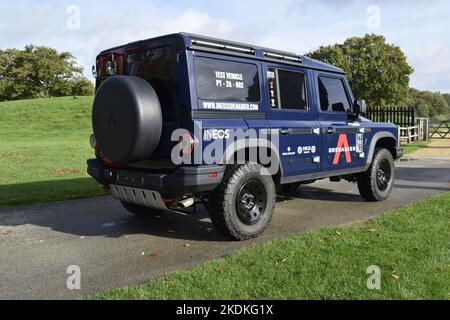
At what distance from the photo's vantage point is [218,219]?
4902 millimetres

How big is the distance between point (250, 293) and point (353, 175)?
14.6ft

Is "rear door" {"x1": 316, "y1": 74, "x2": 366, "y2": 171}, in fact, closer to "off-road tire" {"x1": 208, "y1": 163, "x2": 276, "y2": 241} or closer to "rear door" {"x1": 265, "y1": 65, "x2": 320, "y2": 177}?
"rear door" {"x1": 265, "y1": 65, "x2": 320, "y2": 177}

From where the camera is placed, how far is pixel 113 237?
5.38 meters

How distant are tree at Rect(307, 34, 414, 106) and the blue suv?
43777mm

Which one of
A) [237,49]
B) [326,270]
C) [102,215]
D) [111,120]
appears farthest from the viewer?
[102,215]

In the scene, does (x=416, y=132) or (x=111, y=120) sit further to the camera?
(x=416, y=132)

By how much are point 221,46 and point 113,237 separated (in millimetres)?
2776

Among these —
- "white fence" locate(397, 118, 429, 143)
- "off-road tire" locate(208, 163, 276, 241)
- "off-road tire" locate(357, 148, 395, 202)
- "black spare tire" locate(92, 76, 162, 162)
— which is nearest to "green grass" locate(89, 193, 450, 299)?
"off-road tire" locate(208, 163, 276, 241)

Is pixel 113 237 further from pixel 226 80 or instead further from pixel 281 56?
pixel 281 56

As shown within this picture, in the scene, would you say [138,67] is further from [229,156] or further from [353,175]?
[353,175]

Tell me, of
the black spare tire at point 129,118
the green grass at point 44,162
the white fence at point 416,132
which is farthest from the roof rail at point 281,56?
the white fence at point 416,132

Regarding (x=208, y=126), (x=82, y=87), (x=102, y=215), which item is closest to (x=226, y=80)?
(x=208, y=126)

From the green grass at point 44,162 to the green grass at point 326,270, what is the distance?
15.7 ft
